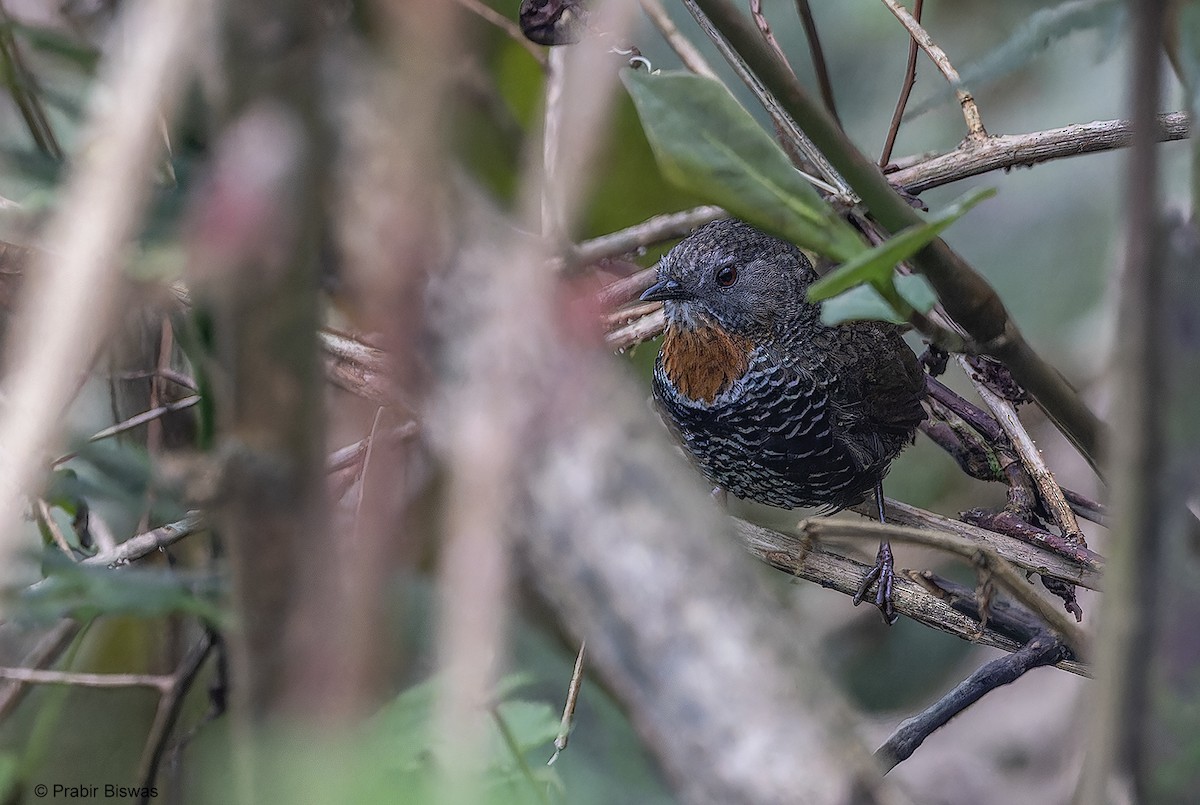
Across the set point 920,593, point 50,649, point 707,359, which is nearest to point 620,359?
point 920,593

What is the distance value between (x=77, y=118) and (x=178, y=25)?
1.19 m

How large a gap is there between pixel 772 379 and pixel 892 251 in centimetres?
143

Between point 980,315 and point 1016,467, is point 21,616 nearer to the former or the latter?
point 980,315

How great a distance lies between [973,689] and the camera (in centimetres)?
150

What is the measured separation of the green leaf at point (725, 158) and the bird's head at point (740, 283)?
121cm

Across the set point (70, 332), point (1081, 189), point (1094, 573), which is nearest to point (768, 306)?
point (1094, 573)

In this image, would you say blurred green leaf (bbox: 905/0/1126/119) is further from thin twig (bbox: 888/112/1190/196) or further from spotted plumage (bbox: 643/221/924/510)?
spotted plumage (bbox: 643/221/924/510)

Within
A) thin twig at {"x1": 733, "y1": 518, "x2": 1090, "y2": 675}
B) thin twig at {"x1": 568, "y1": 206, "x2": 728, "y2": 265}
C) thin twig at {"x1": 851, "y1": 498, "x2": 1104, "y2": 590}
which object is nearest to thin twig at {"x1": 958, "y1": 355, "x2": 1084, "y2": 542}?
thin twig at {"x1": 851, "y1": 498, "x2": 1104, "y2": 590}

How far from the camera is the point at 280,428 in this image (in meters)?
0.75

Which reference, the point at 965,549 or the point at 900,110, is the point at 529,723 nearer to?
the point at 965,549

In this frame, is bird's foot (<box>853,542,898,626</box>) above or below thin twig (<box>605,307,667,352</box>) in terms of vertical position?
below

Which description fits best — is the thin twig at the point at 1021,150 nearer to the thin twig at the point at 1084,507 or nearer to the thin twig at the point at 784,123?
the thin twig at the point at 784,123

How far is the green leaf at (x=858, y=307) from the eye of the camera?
0.97 m

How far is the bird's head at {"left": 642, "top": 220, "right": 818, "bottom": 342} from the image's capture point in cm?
231
